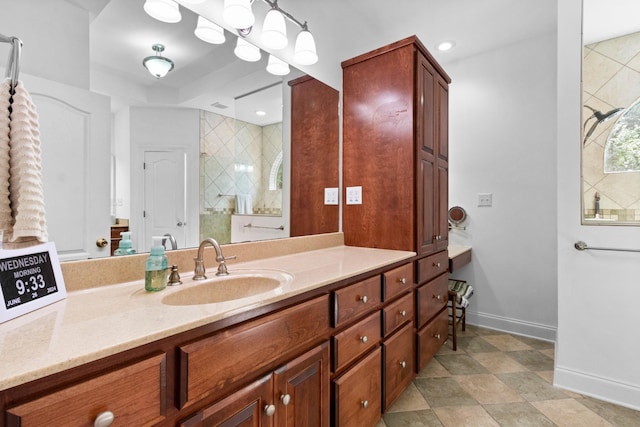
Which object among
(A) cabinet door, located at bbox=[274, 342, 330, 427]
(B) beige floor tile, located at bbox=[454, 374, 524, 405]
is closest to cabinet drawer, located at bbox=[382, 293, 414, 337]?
(A) cabinet door, located at bbox=[274, 342, 330, 427]

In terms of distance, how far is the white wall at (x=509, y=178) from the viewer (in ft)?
8.41

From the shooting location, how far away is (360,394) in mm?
1316

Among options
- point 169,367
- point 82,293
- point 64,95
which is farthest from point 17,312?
point 64,95

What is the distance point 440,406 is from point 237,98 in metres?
2.00

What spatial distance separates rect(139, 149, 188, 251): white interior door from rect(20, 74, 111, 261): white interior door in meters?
0.14

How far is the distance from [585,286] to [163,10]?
2.56m

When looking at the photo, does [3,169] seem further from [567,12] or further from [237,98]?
[567,12]

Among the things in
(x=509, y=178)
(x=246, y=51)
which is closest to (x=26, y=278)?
(x=246, y=51)

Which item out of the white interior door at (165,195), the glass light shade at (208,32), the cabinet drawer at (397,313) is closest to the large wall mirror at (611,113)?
the cabinet drawer at (397,313)

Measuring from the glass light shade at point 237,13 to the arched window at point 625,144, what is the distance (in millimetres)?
2068

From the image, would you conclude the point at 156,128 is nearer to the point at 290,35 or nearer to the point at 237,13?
the point at 237,13

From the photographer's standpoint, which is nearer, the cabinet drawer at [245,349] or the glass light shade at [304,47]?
the cabinet drawer at [245,349]

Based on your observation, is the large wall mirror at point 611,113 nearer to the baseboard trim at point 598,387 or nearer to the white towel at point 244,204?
the baseboard trim at point 598,387

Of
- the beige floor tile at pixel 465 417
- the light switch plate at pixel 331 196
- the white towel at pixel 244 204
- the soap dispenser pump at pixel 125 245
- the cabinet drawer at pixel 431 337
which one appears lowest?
the beige floor tile at pixel 465 417
